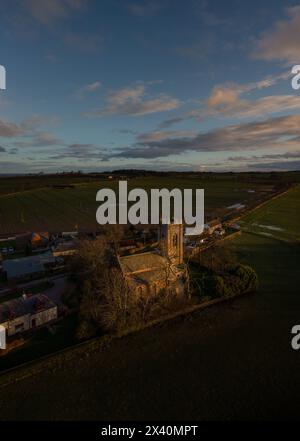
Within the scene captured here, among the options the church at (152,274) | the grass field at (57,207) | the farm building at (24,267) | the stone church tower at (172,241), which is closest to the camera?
the church at (152,274)

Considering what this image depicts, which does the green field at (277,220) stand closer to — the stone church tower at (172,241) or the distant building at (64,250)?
the stone church tower at (172,241)

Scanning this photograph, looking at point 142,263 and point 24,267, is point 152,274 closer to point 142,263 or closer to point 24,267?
point 142,263

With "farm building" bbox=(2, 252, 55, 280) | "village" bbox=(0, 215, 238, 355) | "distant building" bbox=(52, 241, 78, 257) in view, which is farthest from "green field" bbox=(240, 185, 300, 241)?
"farm building" bbox=(2, 252, 55, 280)

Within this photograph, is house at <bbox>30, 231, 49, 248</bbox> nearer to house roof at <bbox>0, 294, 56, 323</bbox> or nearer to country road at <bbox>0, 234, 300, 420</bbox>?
house roof at <bbox>0, 294, 56, 323</bbox>

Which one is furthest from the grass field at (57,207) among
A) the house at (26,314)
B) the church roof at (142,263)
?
the house at (26,314)

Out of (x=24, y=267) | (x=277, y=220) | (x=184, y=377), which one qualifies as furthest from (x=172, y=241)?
(x=277, y=220)

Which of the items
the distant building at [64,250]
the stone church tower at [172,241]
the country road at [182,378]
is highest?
the stone church tower at [172,241]
